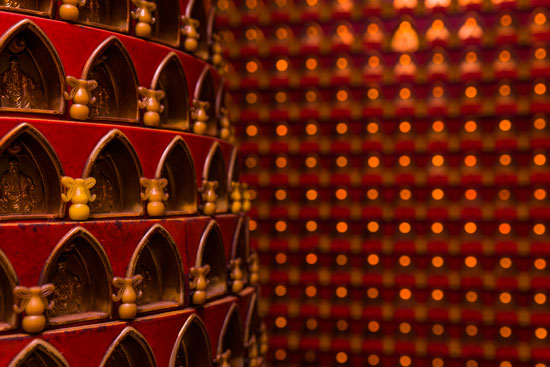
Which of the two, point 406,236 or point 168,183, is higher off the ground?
point 168,183

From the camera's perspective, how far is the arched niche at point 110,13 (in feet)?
4.19

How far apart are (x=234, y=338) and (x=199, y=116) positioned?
639mm

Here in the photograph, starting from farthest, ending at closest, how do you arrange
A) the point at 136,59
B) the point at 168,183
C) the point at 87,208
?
the point at 168,183
the point at 136,59
the point at 87,208

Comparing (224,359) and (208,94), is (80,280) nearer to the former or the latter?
(224,359)

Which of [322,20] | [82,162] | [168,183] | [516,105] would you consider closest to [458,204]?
[516,105]

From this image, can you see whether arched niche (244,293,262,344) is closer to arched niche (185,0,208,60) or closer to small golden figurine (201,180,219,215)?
small golden figurine (201,180,219,215)

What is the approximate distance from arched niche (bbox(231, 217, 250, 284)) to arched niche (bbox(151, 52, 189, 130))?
0.36 m

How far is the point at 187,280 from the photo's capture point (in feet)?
4.39

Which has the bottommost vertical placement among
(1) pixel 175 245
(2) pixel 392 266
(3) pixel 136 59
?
(2) pixel 392 266

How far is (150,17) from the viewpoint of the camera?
1334mm

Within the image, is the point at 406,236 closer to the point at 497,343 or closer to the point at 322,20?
the point at 497,343

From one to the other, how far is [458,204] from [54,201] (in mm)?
2160

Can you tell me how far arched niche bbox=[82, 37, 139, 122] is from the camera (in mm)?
1247

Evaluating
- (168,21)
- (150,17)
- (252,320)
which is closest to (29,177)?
(150,17)
